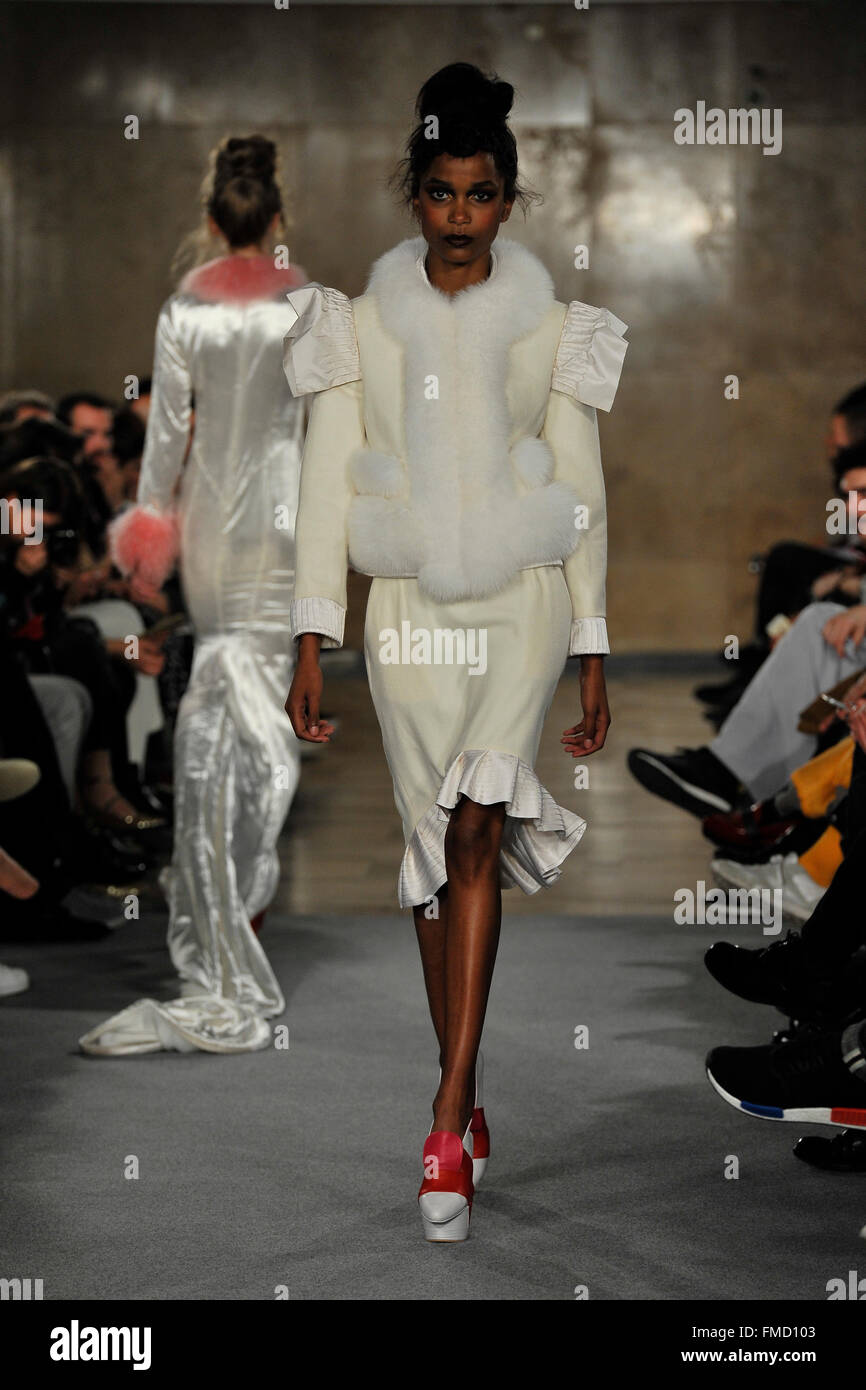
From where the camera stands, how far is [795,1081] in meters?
2.53

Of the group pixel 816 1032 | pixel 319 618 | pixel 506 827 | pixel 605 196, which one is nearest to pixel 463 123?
pixel 319 618

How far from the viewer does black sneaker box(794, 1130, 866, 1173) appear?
8.46 feet

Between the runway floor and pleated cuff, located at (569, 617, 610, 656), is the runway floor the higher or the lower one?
the lower one

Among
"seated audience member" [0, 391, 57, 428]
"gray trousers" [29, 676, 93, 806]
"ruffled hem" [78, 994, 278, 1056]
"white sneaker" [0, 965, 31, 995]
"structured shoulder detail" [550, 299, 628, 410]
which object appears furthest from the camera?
"seated audience member" [0, 391, 57, 428]

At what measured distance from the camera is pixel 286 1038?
129 inches

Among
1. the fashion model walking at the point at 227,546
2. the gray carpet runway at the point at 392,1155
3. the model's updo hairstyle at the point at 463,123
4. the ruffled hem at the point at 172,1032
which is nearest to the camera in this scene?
the gray carpet runway at the point at 392,1155

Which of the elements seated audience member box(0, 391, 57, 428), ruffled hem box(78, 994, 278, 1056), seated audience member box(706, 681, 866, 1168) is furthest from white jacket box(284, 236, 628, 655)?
seated audience member box(0, 391, 57, 428)

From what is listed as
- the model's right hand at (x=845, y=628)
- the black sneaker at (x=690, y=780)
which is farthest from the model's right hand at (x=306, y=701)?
the black sneaker at (x=690, y=780)

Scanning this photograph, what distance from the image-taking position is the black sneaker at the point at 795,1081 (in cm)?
250

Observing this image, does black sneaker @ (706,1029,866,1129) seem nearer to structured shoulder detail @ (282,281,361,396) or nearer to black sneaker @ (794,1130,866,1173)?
black sneaker @ (794,1130,866,1173)

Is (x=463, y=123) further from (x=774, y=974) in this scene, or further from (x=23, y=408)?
(x=23, y=408)

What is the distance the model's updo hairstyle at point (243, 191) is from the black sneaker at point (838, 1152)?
186 centimetres

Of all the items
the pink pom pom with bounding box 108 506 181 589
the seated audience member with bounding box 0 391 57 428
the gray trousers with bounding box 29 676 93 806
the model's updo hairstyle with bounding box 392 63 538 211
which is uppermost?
the model's updo hairstyle with bounding box 392 63 538 211

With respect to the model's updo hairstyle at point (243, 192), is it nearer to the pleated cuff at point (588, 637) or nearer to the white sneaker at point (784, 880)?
the pleated cuff at point (588, 637)
